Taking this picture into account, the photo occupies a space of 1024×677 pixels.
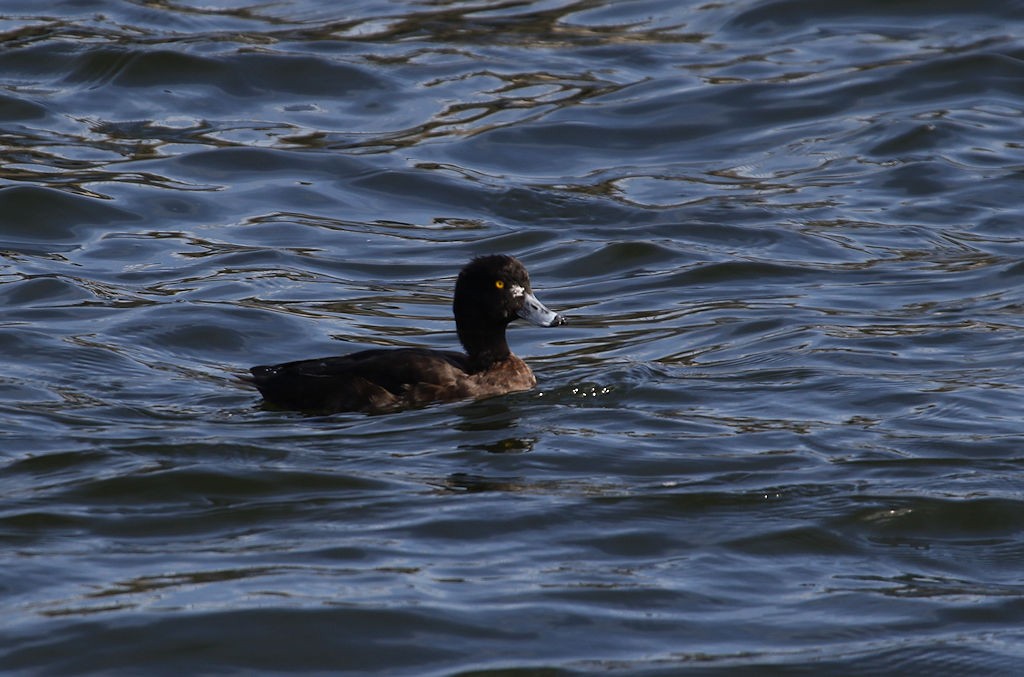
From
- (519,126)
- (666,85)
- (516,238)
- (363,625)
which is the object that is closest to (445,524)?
(363,625)

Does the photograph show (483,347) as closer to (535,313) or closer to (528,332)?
(535,313)

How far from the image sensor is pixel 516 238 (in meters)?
15.2

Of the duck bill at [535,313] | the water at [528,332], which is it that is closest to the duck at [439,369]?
the duck bill at [535,313]

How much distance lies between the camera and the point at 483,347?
11008 millimetres

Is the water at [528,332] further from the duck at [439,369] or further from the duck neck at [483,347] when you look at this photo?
the duck neck at [483,347]

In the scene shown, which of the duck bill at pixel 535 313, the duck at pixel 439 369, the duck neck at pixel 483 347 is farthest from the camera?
the duck bill at pixel 535 313

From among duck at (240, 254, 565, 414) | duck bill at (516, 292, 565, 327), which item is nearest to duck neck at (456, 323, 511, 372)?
duck at (240, 254, 565, 414)

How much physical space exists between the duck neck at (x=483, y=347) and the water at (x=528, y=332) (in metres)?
0.28

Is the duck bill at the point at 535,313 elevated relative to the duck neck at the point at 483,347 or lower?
elevated

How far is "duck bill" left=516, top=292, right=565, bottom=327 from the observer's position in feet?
36.3

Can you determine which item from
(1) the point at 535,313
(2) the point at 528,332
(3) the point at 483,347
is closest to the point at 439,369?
(3) the point at 483,347

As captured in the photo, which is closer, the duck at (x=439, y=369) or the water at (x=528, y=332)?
the water at (x=528, y=332)

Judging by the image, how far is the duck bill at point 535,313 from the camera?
11062 mm

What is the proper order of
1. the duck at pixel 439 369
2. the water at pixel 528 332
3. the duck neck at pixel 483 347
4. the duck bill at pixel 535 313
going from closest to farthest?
the water at pixel 528 332 < the duck at pixel 439 369 < the duck neck at pixel 483 347 < the duck bill at pixel 535 313
